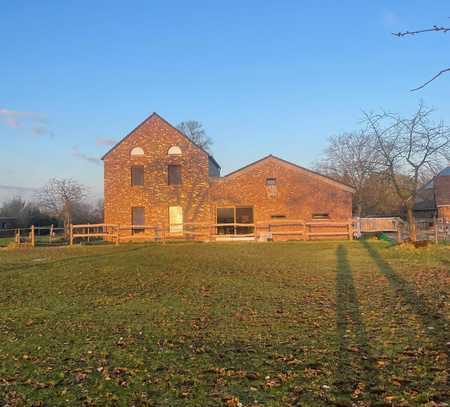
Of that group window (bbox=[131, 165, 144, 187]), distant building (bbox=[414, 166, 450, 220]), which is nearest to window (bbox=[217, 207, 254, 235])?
window (bbox=[131, 165, 144, 187])

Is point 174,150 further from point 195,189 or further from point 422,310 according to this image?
point 422,310

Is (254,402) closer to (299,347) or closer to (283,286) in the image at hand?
(299,347)

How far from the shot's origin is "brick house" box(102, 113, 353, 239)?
27.5 metres

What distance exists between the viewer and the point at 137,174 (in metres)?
29.5

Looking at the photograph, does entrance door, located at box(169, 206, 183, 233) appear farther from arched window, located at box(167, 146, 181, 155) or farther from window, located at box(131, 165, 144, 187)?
arched window, located at box(167, 146, 181, 155)

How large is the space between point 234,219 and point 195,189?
3.44 meters

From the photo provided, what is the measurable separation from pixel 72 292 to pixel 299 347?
611 centimetres

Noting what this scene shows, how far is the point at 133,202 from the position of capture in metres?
29.3

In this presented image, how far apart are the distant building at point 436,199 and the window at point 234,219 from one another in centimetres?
2224

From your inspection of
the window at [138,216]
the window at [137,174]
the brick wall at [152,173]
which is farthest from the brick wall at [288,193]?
the window at [138,216]

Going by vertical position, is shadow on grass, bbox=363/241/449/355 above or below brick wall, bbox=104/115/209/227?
below

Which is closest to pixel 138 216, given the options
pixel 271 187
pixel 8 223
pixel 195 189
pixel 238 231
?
pixel 195 189

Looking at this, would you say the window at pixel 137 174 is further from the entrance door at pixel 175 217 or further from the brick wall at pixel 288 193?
the brick wall at pixel 288 193

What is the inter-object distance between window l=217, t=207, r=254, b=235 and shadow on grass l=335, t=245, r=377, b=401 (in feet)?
62.6
